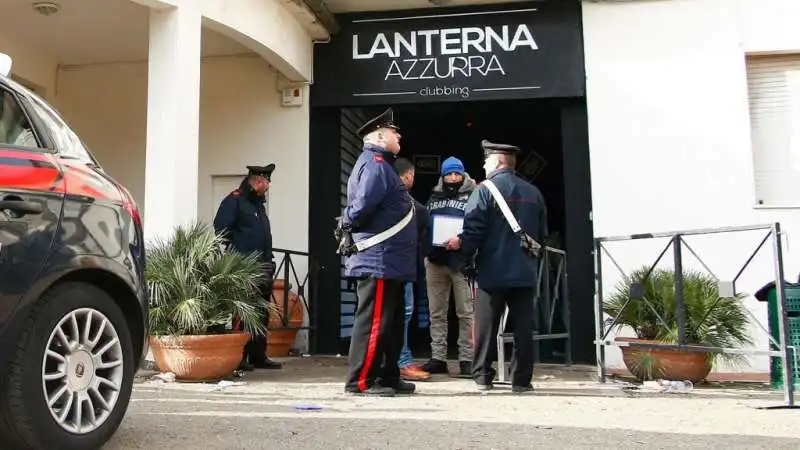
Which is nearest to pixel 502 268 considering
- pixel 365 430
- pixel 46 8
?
pixel 365 430

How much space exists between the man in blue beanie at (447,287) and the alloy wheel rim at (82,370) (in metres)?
3.32

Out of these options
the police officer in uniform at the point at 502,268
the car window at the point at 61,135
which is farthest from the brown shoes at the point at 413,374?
the car window at the point at 61,135

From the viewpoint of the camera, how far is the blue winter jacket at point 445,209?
5867 millimetres

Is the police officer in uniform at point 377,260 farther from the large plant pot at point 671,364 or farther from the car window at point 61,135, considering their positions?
the large plant pot at point 671,364

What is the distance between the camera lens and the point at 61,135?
317 cm

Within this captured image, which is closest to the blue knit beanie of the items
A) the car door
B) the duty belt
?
the duty belt

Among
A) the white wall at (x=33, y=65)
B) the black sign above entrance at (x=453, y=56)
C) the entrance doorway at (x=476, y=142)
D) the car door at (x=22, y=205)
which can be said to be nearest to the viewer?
the car door at (x=22, y=205)

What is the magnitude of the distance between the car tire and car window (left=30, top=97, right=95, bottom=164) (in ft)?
2.08

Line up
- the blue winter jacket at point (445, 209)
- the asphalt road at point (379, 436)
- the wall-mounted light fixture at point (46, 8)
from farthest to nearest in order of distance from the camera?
the wall-mounted light fixture at point (46, 8)
the blue winter jacket at point (445, 209)
the asphalt road at point (379, 436)

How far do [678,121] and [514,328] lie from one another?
12.5 feet

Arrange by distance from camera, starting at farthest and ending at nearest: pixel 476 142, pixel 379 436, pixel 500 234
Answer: pixel 476 142
pixel 500 234
pixel 379 436

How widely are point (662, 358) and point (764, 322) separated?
231cm

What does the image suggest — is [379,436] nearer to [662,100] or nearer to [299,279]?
[299,279]

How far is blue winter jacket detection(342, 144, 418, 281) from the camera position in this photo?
4.56 metres
